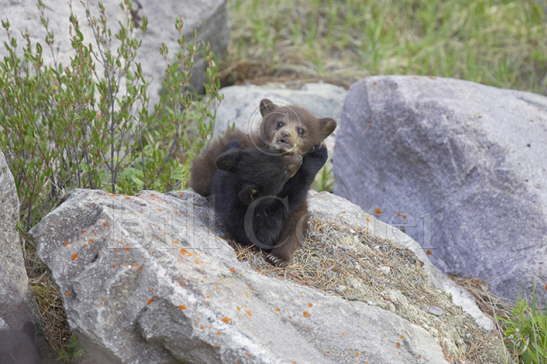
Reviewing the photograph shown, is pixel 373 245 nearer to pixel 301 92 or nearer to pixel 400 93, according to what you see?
pixel 400 93

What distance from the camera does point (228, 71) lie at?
355 inches

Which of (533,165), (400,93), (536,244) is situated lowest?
(536,244)

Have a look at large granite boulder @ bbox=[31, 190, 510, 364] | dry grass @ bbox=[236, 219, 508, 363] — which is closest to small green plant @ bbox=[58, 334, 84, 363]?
large granite boulder @ bbox=[31, 190, 510, 364]

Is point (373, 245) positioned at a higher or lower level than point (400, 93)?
lower

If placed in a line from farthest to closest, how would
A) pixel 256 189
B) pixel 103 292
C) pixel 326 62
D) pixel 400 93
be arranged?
1. pixel 326 62
2. pixel 400 93
3. pixel 256 189
4. pixel 103 292

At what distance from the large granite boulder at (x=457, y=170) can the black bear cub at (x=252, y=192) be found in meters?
2.09

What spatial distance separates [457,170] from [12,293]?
3891 mm

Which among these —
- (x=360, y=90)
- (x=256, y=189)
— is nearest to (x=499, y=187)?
(x=360, y=90)

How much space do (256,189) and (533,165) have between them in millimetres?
2824

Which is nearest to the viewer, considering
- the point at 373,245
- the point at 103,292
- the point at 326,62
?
the point at 103,292

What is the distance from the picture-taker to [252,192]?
4.03m

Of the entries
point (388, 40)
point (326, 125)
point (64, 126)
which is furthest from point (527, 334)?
point (388, 40)

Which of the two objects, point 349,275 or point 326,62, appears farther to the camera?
point 326,62

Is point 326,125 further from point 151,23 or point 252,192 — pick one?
point 151,23
